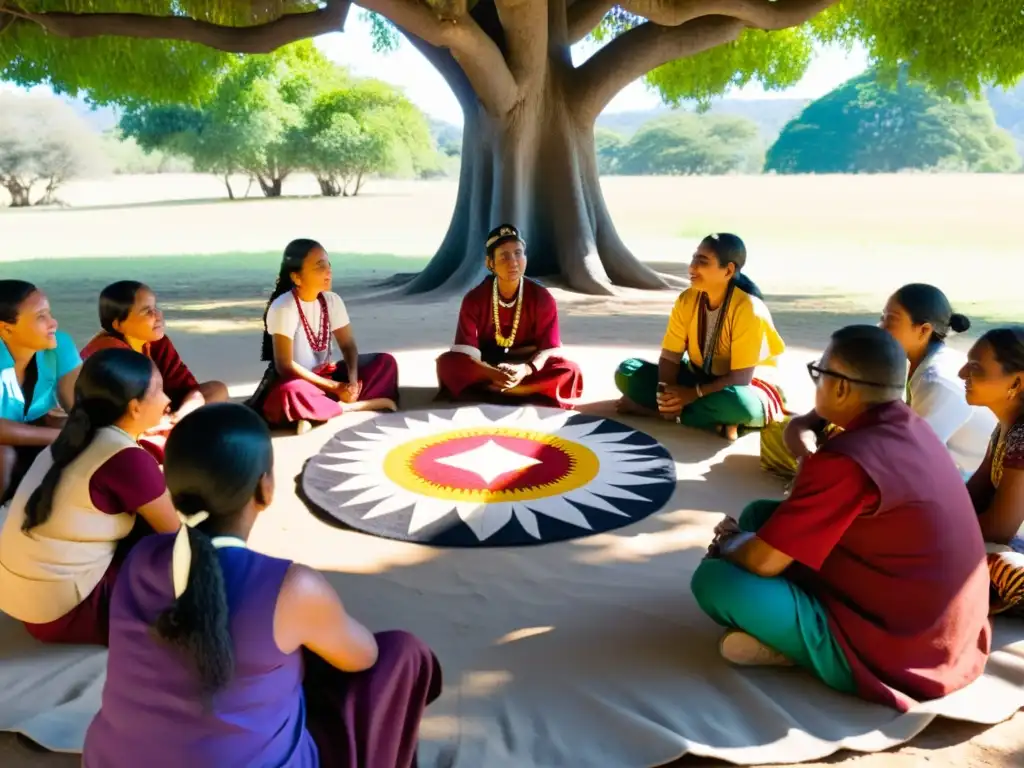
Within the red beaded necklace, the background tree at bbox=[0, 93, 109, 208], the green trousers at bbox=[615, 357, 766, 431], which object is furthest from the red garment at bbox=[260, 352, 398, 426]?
the background tree at bbox=[0, 93, 109, 208]

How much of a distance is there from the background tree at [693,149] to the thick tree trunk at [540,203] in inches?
2694

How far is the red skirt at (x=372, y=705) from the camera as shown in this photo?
1.77 meters

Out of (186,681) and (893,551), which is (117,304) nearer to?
(186,681)

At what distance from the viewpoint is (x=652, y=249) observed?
17484mm

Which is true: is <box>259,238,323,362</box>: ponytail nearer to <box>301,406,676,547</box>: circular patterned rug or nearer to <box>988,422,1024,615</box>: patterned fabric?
<box>301,406,676,547</box>: circular patterned rug

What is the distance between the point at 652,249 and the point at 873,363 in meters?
15.6

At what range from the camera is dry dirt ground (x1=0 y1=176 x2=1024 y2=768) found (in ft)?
23.8

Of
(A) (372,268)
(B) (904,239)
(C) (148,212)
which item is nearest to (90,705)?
(A) (372,268)

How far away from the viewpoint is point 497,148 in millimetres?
10312

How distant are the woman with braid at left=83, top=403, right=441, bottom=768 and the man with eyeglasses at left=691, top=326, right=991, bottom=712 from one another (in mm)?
1227

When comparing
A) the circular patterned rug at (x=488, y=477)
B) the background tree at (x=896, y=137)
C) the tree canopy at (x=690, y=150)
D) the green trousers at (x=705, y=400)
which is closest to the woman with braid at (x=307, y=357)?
the circular patterned rug at (x=488, y=477)

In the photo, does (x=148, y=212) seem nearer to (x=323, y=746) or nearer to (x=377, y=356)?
(x=377, y=356)

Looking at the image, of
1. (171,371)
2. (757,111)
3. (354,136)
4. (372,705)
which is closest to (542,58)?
(171,371)

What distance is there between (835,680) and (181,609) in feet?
5.91
